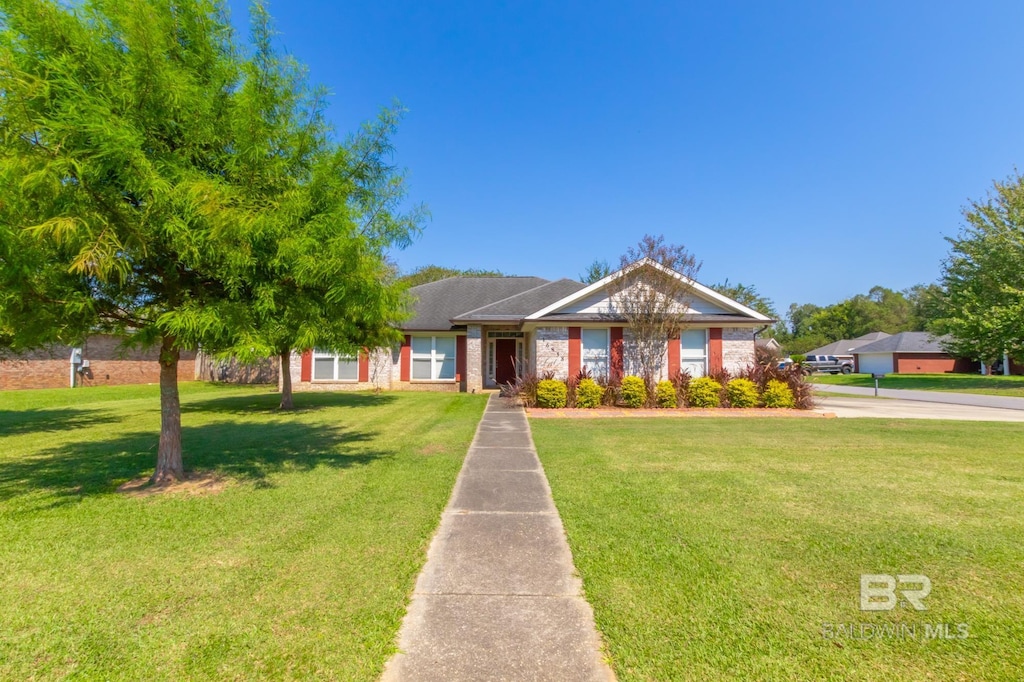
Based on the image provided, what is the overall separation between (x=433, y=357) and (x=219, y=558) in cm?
1836

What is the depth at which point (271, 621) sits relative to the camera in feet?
9.92

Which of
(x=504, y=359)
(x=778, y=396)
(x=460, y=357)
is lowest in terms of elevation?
(x=778, y=396)

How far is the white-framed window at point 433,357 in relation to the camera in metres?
22.3

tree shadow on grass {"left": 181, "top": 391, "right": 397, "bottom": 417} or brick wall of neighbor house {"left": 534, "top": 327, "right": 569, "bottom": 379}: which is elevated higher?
brick wall of neighbor house {"left": 534, "top": 327, "right": 569, "bottom": 379}

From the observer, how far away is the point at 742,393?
48.7 ft

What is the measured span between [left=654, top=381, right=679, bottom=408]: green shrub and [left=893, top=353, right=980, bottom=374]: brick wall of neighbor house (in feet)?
145

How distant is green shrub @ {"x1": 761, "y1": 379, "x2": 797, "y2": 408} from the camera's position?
48.6 feet

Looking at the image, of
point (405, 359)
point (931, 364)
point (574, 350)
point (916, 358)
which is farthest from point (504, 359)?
point (931, 364)

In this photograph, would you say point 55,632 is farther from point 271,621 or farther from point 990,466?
point 990,466

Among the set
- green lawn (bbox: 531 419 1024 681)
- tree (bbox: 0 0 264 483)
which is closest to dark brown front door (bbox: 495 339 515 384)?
green lawn (bbox: 531 419 1024 681)

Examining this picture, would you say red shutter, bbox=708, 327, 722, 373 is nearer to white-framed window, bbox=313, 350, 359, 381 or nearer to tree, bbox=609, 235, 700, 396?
tree, bbox=609, 235, 700, 396
